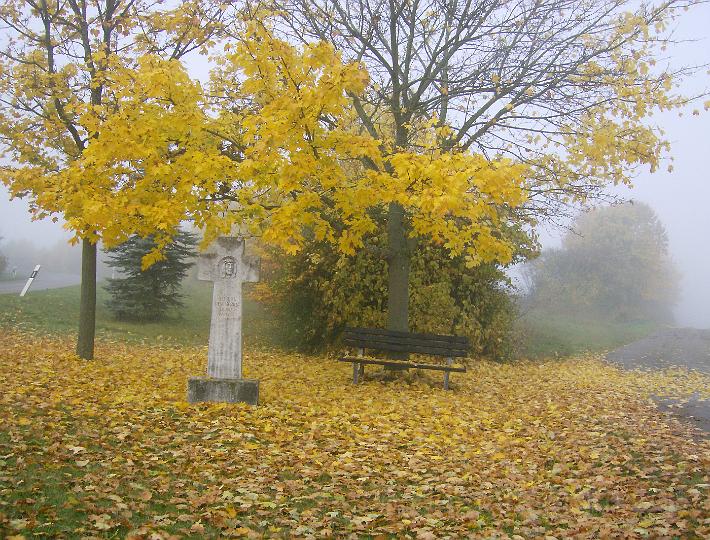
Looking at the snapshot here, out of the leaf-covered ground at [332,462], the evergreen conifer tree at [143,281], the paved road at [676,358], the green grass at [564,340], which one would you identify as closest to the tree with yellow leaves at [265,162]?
the leaf-covered ground at [332,462]

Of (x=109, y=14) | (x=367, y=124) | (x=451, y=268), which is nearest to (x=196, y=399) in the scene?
(x=367, y=124)

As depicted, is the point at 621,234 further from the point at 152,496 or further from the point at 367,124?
the point at 152,496

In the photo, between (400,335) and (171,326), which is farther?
(171,326)

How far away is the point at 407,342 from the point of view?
37.0 feet

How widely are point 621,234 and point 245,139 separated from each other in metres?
44.5

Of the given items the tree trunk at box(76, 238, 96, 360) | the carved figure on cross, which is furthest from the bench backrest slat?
the tree trunk at box(76, 238, 96, 360)

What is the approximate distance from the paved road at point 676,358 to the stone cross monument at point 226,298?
619 centimetres

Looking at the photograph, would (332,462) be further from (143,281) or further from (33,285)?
(33,285)

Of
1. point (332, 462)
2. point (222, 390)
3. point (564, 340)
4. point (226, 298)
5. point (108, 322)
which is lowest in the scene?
point (332, 462)

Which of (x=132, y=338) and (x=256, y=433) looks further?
(x=132, y=338)

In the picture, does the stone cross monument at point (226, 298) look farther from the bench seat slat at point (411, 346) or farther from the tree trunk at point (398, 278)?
the tree trunk at point (398, 278)

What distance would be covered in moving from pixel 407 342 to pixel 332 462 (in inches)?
204

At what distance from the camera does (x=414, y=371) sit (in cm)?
1205

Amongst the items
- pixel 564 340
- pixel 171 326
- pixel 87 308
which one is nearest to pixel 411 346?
pixel 87 308
